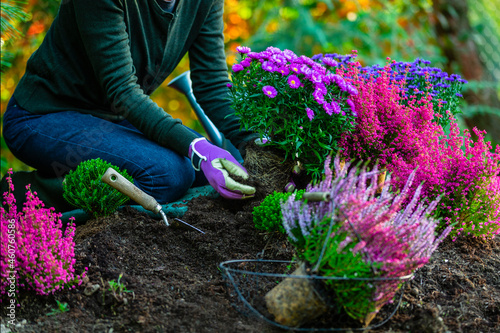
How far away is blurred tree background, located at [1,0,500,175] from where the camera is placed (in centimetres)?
479

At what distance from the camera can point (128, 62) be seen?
2320mm

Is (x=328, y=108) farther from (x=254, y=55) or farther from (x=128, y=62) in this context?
(x=128, y=62)

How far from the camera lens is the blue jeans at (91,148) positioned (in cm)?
243

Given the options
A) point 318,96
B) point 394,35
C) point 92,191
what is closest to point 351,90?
point 318,96

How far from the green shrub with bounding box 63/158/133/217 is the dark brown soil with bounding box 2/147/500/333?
6cm

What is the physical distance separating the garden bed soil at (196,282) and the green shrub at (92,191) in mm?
60

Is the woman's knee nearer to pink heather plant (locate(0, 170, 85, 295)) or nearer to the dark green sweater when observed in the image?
the dark green sweater

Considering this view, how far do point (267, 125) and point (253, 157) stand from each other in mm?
277

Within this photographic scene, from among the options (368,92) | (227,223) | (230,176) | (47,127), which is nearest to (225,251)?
(227,223)

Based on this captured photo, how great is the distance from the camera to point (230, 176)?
2.23 metres

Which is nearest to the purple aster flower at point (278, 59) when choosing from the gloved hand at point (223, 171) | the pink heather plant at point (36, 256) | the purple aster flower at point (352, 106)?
the purple aster flower at point (352, 106)

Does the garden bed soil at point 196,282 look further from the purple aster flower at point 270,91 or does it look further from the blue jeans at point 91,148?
the purple aster flower at point 270,91

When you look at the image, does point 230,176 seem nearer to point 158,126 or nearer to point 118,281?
point 158,126

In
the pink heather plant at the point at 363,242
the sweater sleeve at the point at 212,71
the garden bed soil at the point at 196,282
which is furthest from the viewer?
the sweater sleeve at the point at 212,71
